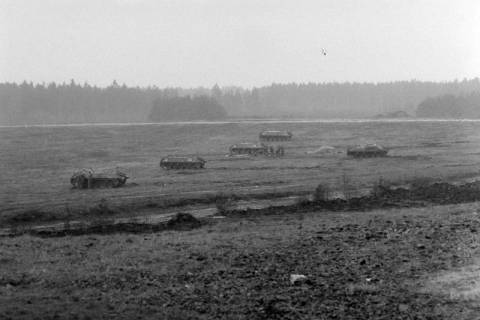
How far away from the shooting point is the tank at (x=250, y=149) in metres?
56.8

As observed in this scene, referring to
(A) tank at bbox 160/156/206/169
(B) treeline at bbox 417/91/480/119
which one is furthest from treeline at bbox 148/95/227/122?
(A) tank at bbox 160/156/206/169

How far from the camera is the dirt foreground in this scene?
11.5 m

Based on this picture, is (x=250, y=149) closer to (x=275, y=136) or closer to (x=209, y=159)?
(x=209, y=159)

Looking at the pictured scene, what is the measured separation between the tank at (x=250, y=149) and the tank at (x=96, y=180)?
20.2m

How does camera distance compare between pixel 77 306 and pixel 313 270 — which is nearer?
pixel 77 306

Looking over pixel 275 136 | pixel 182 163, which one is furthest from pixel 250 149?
pixel 275 136

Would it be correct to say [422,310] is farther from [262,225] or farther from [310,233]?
[262,225]

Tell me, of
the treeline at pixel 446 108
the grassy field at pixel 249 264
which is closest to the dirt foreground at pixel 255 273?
the grassy field at pixel 249 264

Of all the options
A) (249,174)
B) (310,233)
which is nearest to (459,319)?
(310,233)

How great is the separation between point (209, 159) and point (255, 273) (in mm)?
40347

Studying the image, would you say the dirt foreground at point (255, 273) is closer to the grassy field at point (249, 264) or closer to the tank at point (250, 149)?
the grassy field at point (249, 264)

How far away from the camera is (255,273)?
46.4 feet

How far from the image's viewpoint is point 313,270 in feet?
46.8

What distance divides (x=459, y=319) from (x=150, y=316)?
5634mm
